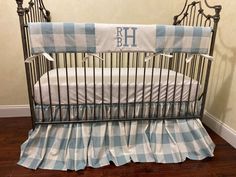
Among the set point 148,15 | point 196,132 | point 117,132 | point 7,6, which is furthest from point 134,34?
point 7,6

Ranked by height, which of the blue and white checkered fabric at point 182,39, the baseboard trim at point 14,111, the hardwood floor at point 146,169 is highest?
the blue and white checkered fabric at point 182,39

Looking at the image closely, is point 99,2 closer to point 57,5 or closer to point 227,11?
point 57,5

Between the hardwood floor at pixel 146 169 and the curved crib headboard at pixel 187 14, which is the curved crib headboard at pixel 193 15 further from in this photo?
the hardwood floor at pixel 146 169

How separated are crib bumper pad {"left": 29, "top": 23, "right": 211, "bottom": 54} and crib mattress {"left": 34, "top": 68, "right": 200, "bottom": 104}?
186mm

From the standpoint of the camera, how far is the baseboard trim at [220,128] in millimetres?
1743

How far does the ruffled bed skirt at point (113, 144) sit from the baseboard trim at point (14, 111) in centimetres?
83

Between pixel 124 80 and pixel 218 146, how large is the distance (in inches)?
39.9

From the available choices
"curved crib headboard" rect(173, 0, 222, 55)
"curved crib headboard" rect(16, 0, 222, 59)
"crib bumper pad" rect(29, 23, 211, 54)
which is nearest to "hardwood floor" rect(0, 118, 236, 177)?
"crib bumper pad" rect(29, 23, 211, 54)

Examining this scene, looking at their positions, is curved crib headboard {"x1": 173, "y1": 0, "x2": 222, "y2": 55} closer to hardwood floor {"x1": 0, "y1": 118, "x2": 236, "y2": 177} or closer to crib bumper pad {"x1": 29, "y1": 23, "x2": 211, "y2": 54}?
crib bumper pad {"x1": 29, "y1": 23, "x2": 211, "y2": 54}

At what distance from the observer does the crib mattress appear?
144 centimetres

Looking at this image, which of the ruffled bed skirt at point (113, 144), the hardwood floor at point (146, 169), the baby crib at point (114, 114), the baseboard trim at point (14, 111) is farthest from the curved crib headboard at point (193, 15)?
the baseboard trim at point (14, 111)

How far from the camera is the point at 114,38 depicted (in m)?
1.32

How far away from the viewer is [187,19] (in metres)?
2.21

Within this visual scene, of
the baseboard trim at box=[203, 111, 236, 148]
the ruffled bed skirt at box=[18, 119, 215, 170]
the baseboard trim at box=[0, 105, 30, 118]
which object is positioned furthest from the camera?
the baseboard trim at box=[0, 105, 30, 118]
